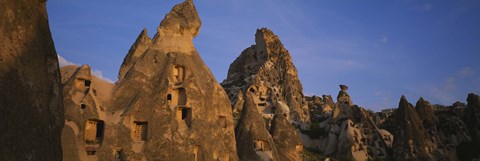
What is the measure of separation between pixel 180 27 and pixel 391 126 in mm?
30267

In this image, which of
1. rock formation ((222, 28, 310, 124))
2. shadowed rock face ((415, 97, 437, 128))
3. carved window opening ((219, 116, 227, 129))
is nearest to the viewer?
carved window opening ((219, 116, 227, 129))

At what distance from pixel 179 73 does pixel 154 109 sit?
10.6ft

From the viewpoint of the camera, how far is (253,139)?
28.4 m

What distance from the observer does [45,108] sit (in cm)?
691

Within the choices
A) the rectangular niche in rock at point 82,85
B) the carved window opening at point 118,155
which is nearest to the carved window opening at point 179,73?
the rectangular niche in rock at point 82,85

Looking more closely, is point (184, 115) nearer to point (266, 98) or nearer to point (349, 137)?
point (349, 137)

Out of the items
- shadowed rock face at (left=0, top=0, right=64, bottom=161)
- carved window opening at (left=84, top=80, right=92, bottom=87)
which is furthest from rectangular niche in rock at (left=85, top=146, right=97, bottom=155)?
shadowed rock face at (left=0, top=0, right=64, bottom=161)

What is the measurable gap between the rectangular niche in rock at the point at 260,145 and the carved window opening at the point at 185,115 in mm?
6384

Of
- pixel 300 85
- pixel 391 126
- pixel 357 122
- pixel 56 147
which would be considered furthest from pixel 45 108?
pixel 300 85

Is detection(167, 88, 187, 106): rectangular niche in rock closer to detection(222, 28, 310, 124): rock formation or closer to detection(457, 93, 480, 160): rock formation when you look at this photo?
detection(222, 28, 310, 124): rock formation

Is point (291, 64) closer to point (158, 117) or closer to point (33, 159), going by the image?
point (158, 117)

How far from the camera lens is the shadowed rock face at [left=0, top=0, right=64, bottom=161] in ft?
19.6

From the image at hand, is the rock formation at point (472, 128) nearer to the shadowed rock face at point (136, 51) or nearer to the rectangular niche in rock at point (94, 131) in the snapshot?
the shadowed rock face at point (136, 51)

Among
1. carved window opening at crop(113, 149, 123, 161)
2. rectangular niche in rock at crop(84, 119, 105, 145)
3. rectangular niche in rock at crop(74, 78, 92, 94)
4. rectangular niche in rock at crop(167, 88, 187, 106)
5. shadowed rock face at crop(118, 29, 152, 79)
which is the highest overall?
shadowed rock face at crop(118, 29, 152, 79)
